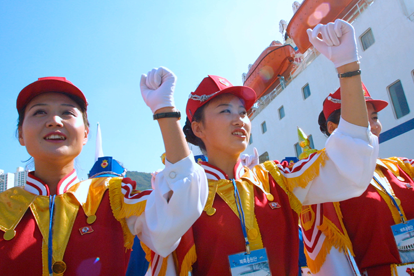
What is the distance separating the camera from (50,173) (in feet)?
5.91

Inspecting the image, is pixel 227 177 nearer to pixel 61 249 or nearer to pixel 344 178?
pixel 344 178

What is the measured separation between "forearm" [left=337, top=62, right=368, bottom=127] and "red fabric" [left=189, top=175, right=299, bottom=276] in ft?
2.17

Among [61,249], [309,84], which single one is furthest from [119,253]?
[309,84]

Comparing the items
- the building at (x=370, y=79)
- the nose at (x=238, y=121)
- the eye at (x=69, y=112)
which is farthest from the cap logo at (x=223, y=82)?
the building at (x=370, y=79)

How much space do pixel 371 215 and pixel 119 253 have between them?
173 centimetres

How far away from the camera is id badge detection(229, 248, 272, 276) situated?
1.60m

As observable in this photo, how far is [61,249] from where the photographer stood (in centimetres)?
145

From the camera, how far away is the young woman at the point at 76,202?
1393 millimetres

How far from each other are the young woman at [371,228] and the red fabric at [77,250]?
141cm

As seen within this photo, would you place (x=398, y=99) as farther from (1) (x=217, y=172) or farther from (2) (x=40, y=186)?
(2) (x=40, y=186)

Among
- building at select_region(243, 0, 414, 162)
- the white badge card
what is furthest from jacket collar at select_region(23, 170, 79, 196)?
building at select_region(243, 0, 414, 162)

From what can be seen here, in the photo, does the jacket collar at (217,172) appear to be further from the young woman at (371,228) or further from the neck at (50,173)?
the neck at (50,173)

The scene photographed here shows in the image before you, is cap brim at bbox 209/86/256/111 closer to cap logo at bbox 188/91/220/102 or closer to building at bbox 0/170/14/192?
cap logo at bbox 188/91/220/102

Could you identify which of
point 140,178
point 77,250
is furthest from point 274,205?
point 140,178
